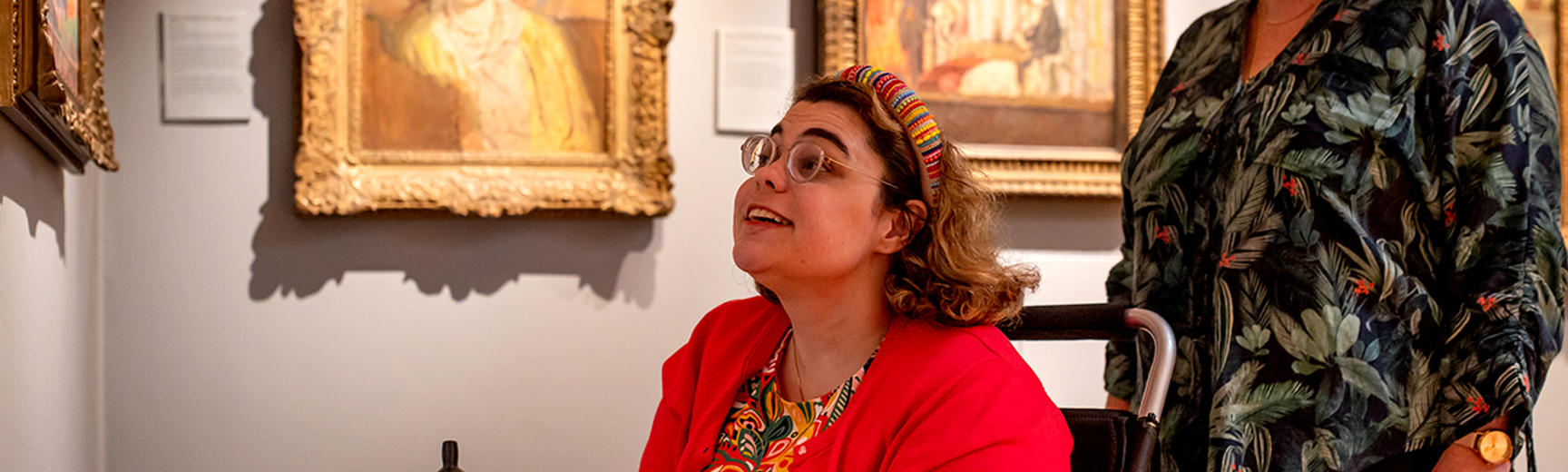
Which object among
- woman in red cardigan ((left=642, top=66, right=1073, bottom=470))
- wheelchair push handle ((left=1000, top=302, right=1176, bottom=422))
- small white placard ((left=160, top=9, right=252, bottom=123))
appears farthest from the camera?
small white placard ((left=160, top=9, right=252, bottom=123))

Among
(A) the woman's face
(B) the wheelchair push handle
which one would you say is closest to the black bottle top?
(A) the woman's face

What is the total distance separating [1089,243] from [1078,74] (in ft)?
1.47

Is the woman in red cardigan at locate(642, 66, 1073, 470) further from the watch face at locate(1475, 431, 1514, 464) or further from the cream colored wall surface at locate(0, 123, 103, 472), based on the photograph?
the cream colored wall surface at locate(0, 123, 103, 472)

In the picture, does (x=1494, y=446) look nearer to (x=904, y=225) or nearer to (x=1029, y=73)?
(x=904, y=225)

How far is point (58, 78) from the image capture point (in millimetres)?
1589

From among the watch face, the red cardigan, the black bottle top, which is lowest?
the black bottle top

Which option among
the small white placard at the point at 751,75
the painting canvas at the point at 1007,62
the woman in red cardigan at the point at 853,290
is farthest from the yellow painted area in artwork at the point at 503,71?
the woman in red cardigan at the point at 853,290

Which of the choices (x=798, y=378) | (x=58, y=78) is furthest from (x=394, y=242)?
(x=798, y=378)

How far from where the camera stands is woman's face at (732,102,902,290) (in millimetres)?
1559

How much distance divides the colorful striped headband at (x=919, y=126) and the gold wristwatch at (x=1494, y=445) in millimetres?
755

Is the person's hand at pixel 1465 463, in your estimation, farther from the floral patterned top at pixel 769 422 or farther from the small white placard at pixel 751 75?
the small white placard at pixel 751 75

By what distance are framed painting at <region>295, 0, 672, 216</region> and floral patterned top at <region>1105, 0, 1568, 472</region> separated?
1503mm

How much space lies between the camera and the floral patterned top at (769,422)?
1569 mm

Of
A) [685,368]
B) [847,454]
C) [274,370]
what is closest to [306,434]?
[274,370]
